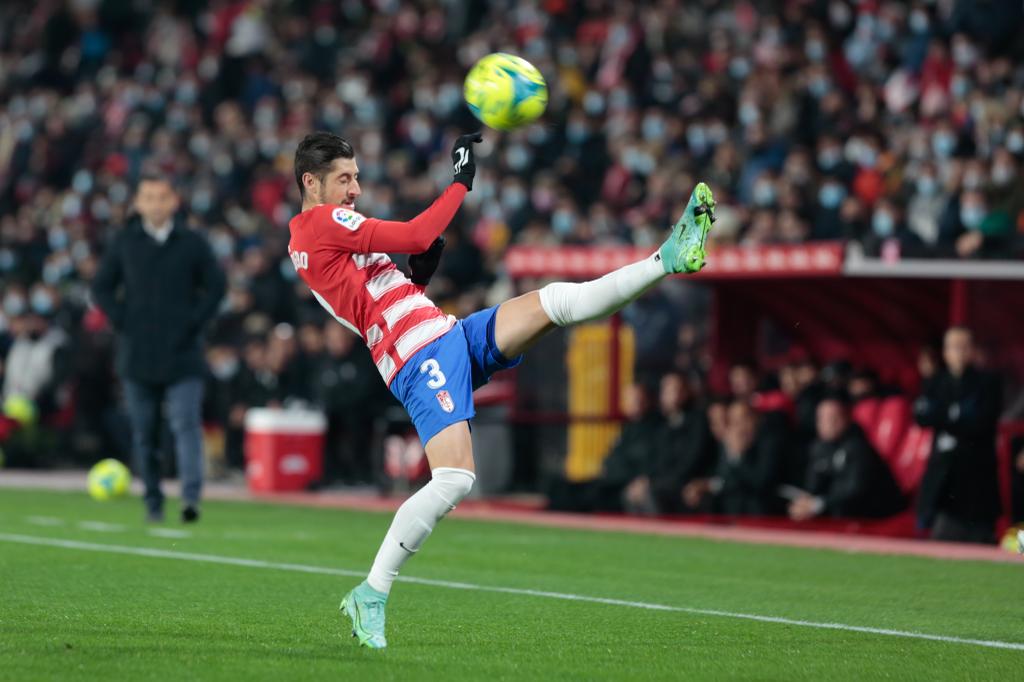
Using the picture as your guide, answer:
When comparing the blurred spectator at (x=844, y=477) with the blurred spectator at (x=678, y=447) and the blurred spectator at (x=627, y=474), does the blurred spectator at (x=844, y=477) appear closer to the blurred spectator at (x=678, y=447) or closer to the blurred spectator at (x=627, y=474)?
the blurred spectator at (x=678, y=447)

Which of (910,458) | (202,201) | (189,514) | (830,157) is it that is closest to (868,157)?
(830,157)

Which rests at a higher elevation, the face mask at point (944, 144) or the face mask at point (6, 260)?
the face mask at point (944, 144)

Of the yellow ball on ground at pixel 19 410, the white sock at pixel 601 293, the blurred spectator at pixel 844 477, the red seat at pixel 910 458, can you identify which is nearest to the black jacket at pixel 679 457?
the blurred spectator at pixel 844 477

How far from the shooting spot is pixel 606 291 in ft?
22.7

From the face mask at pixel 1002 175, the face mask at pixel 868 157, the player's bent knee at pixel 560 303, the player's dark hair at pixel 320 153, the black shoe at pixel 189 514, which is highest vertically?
the face mask at pixel 868 157

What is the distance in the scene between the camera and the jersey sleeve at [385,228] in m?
6.97

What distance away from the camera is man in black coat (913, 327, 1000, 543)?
13.4 metres

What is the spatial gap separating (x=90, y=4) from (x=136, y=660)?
27334mm

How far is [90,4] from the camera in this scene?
3189 cm

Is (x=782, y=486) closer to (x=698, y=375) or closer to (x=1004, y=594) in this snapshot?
(x=698, y=375)

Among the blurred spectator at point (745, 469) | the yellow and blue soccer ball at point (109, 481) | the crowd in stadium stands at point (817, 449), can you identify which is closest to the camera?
the crowd in stadium stands at point (817, 449)

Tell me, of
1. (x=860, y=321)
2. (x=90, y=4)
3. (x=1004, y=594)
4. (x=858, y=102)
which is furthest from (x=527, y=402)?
(x=90, y=4)

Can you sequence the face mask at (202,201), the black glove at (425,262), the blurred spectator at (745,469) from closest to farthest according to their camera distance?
the black glove at (425,262), the blurred spectator at (745,469), the face mask at (202,201)

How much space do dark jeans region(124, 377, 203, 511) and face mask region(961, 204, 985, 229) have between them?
719 cm
